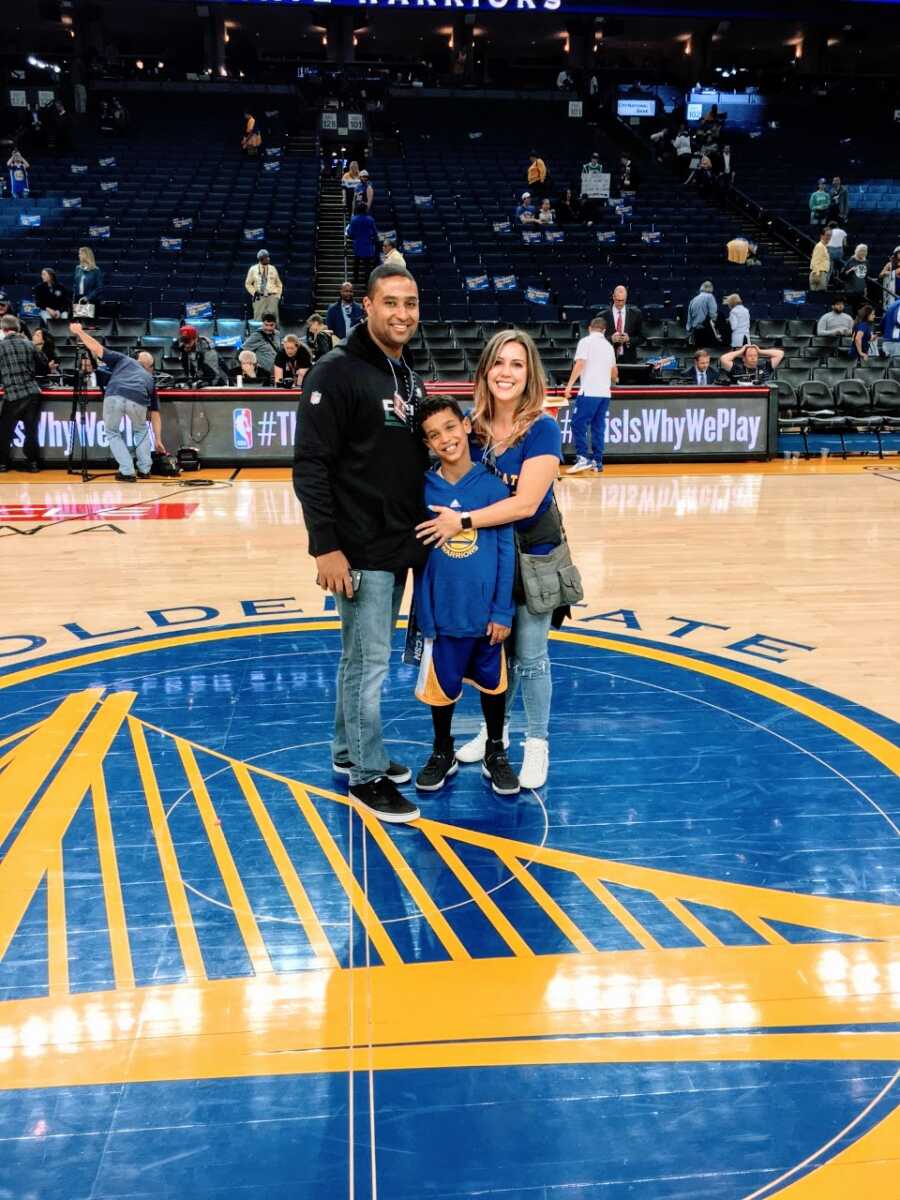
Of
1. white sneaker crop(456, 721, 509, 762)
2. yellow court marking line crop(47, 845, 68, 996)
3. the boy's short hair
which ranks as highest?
the boy's short hair

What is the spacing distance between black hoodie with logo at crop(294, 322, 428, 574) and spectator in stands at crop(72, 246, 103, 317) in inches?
510

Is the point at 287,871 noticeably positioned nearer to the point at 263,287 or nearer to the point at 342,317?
the point at 342,317

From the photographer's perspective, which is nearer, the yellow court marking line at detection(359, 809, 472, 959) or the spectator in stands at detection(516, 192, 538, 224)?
the yellow court marking line at detection(359, 809, 472, 959)

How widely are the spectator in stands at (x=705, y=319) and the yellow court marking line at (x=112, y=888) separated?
12.8m

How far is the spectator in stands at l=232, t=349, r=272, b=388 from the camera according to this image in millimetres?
12297

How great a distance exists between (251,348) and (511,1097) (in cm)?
1163

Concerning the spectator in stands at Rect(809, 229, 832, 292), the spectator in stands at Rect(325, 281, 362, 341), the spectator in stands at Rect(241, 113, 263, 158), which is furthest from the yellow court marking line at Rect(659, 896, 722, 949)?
the spectator in stands at Rect(241, 113, 263, 158)

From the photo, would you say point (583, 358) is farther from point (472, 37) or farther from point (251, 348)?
point (472, 37)

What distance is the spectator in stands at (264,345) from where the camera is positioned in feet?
42.3

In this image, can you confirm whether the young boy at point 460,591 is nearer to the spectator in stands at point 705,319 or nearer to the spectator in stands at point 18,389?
the spectator in stands at point 18,389

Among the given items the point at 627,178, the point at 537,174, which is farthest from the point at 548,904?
the point at 627,178

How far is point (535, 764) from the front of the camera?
3.91 meters

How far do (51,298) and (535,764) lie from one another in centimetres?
1396

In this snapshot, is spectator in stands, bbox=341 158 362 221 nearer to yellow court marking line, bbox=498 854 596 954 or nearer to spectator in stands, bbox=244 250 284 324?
spectator in stands, bbox=244 250 284 324
